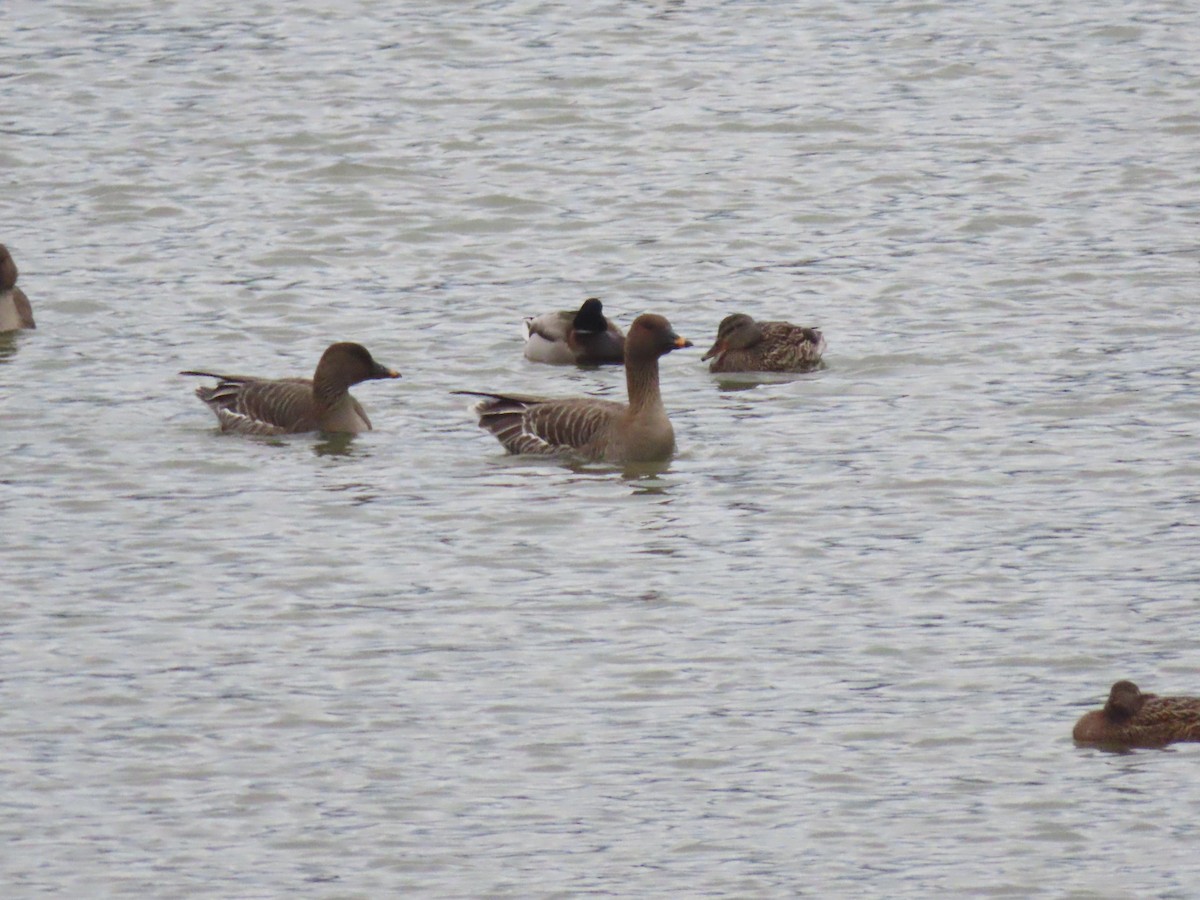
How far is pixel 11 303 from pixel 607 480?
20.5 ft

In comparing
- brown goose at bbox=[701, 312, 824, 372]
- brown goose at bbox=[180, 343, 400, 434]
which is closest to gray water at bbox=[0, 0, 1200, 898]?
brown goose at bbox=[180, 343, 400, 434]

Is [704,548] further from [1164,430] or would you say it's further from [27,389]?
[27,389]

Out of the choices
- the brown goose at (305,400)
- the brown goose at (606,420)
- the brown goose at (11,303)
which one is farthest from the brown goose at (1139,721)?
the brown goose at (11,303)

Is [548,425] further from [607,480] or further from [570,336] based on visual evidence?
[570,336]

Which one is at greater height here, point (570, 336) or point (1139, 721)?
point (570, 336)

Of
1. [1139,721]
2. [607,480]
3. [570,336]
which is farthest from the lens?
[570,336]

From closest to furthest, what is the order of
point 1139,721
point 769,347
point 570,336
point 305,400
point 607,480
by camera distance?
point 1139,721, point 607,480, point 305,400, point 769,347, point 570,336

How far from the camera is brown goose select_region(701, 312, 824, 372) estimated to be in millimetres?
18219

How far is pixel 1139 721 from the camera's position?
10648 mm

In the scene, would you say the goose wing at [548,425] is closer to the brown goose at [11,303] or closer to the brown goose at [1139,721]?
the brown goose at [11,303]

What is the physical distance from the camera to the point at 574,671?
467 inches

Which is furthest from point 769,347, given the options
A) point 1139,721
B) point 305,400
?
point 1139,721

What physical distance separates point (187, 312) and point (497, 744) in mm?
10048

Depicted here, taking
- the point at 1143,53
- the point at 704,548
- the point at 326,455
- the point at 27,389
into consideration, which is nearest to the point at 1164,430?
the point at 704,548
